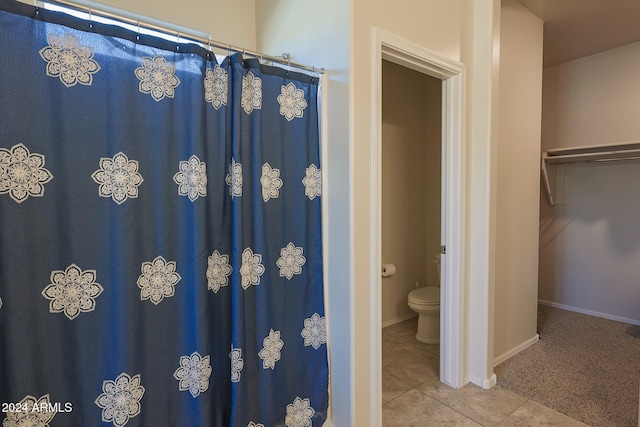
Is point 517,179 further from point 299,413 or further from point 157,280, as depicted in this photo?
point 157,280

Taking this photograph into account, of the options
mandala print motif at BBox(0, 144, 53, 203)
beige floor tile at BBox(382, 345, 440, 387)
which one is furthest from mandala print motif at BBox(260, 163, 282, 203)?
beige floor tile at BBox(382, 345, 440, 387)

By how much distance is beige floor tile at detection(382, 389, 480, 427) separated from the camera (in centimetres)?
176

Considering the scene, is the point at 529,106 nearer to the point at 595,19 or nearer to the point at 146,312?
the point at 595,19

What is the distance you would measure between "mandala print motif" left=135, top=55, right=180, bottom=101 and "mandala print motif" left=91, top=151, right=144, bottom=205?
0.27m

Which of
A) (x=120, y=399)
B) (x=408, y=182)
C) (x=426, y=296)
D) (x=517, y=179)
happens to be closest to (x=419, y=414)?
(x=426, y=296)

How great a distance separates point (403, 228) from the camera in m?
3.27

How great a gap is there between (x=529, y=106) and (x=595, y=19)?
2.75 feet

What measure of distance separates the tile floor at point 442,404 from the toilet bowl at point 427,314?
304mm

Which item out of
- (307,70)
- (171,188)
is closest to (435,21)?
(307,70)

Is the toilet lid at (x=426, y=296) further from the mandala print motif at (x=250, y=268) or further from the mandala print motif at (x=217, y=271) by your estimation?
the mandala print motif at (x=217, y=271)

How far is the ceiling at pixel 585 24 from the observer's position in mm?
2332

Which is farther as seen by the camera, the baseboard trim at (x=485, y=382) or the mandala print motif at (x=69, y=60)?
the baseboard trim at (x=485, y=382)

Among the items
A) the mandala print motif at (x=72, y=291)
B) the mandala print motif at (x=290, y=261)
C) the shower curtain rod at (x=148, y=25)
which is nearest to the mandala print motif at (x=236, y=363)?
the mandala print motif at (x=290, y=261)

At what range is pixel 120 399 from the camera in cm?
120
